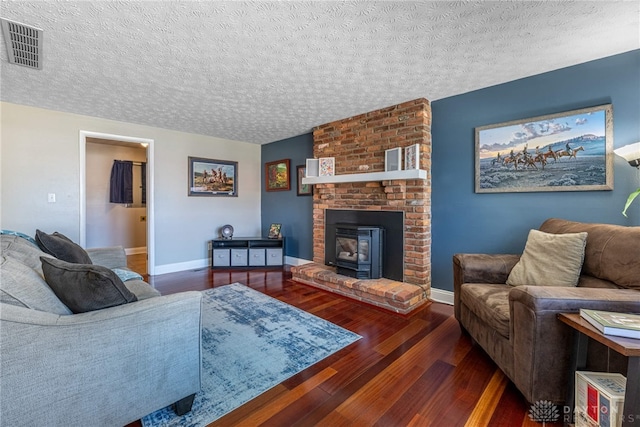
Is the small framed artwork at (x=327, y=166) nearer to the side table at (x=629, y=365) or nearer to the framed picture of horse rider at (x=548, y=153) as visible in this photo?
the framed picture of horse rider at (x=548, y=153)

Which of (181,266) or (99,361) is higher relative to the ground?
(99,361)

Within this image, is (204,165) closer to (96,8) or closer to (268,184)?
(268,184)

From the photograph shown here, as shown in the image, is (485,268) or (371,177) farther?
(371,177)

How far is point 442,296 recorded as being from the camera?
3000 millimetres

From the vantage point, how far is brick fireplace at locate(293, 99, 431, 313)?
2982mm

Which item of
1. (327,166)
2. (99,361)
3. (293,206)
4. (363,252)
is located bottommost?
(99,361)

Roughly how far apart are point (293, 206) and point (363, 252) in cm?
189

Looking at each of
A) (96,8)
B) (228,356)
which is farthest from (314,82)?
(228,356)

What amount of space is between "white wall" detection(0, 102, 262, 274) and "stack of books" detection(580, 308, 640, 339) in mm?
4717

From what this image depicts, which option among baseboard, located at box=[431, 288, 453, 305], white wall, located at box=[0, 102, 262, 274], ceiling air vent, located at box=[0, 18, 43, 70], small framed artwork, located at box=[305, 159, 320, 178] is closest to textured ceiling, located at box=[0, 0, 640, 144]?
ceiling air vent, located at box=[0, 18, 43, 70]

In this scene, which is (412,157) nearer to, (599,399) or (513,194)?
(513,194)

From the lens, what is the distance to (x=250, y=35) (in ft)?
5.94

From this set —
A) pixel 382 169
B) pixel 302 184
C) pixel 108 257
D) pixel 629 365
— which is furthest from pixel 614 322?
pixel 302 184

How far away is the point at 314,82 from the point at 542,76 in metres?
2.03
